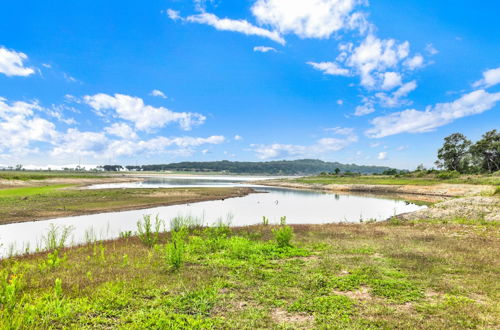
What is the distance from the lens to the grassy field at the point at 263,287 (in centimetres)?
749

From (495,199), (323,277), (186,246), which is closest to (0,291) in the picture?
(186,246)

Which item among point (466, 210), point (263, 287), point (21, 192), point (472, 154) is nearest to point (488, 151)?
point (472, 154)

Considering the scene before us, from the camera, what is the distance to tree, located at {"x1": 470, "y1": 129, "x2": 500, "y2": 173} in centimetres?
9944

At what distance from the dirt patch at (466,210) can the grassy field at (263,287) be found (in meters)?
12.0

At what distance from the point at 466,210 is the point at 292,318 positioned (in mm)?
29547

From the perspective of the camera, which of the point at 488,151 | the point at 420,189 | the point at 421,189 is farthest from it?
the point at 488,151

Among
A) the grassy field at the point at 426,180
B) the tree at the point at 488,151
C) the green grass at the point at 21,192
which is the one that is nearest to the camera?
the green grass at the point at 21,192

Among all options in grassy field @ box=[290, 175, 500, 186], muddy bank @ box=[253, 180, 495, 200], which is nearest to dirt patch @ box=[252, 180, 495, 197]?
muddy bank @ box=[253, 180, 495, 200]

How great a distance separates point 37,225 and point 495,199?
47541 mm

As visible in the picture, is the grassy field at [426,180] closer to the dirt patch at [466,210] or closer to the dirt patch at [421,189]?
the dirt patch at [421,189]

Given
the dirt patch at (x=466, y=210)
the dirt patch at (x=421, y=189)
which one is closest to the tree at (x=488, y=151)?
the dirt patch at (x=421, y=189)

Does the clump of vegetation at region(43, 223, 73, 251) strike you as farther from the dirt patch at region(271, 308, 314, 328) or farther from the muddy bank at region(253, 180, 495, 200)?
the muddy bank at region(253, 180, 495, 200)

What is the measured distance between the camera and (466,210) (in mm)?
28484

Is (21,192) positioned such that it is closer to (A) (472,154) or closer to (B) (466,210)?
(B) (466,210)
